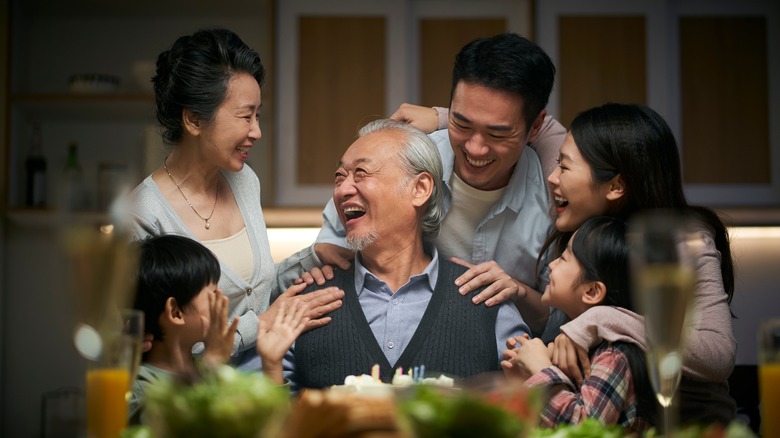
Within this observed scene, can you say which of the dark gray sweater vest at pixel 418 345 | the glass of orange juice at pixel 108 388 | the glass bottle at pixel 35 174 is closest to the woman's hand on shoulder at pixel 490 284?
the dark gray sweater vest at pixel 418 345

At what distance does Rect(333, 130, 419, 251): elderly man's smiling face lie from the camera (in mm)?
2383

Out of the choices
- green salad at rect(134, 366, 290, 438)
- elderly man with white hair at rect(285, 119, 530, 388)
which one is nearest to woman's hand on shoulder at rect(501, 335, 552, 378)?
elderly man with white hair at rect(285, 119, 530, 388)

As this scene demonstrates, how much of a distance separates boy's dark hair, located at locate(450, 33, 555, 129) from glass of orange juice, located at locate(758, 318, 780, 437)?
1.26 meters

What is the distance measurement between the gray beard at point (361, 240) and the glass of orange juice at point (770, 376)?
3.98ft

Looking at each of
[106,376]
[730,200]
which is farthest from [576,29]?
[106,376]

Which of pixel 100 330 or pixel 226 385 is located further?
pixel 100 330

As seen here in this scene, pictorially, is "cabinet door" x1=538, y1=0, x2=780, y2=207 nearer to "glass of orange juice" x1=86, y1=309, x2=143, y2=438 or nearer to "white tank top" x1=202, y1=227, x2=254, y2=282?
"white tank top" x1=202, y1=227, x2=254, y2=282

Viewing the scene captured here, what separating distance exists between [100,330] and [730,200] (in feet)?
10.1

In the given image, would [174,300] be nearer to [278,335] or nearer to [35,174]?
[278,335]

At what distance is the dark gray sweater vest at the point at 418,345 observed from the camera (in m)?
2.27

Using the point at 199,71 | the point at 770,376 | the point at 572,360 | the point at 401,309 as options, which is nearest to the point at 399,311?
the point at 401,309

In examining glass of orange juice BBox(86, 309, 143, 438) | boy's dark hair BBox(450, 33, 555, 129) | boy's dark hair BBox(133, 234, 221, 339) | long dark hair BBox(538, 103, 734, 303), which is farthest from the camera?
boy's dark hair BBox(450, 33, 555, 129)

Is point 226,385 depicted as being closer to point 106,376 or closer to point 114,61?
point 106,376

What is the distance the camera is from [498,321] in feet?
7.82
